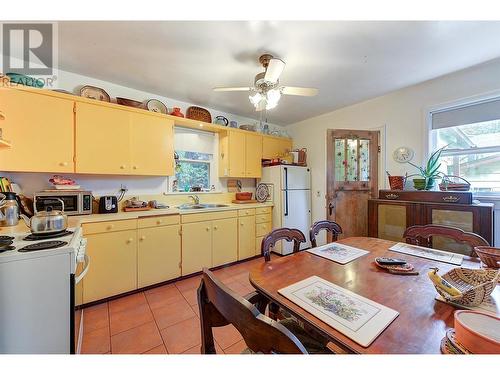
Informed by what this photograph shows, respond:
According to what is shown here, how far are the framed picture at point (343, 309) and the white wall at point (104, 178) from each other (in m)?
2.54

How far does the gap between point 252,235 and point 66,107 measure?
2.79 metres

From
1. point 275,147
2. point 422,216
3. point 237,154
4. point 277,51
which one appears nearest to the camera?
point 277,51

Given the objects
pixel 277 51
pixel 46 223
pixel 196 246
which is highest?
pixel 277 51

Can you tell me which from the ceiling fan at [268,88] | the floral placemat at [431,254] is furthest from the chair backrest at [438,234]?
the ceiling fan at [268,88]

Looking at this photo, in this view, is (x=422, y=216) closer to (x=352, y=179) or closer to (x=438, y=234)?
(x=438, y=234)

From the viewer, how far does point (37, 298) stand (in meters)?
1.13

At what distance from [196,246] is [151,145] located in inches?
57.2

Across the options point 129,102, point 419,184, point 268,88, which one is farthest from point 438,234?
point 129,102

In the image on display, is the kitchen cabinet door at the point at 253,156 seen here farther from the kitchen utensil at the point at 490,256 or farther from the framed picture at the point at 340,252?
the kitchen utensil at the point at 490,256

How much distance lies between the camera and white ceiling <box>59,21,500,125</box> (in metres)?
1.63

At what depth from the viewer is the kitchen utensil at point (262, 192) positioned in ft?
12.1

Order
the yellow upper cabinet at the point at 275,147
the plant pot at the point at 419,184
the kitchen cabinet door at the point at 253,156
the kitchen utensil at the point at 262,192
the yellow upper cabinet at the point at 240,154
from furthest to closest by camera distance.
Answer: the yellow upper cabinet at the point at 275,147 < the kitchen utensil at the point at 262,192 < the kitchen cabinet door at the point at 253,156 < the yellow upper cabinet at the point at 240,154 < the plant pot at the point at 419,184
